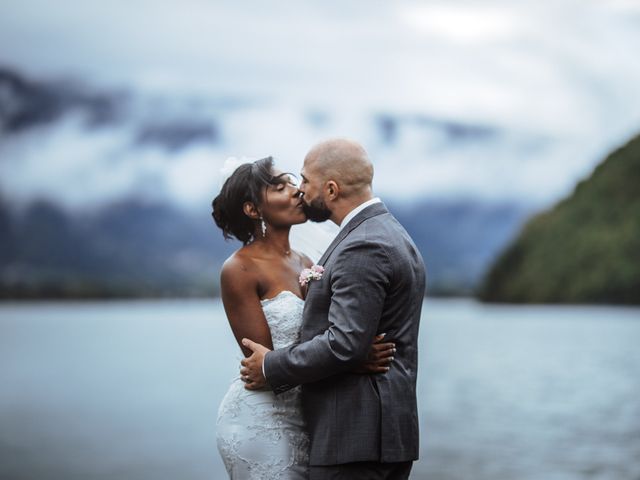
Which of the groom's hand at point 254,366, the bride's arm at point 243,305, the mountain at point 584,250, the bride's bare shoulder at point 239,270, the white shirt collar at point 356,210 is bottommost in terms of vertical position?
the groom's hand at point 254,366

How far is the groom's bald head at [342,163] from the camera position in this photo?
473cm

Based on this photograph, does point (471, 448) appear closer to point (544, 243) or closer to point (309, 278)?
point (309, 278)

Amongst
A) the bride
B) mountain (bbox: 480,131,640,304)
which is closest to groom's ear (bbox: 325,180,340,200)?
the bride

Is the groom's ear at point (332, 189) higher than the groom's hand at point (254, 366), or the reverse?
the groom's ear at point (332, 189)

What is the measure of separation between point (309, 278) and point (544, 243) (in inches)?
5152

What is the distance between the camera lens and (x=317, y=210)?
486 centimetres

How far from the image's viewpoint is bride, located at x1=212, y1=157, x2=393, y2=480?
5102 millimetres

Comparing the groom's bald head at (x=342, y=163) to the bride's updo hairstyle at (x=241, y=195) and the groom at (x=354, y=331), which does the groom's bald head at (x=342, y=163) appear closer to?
the groom at (x=354, y=331)

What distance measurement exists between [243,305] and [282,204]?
1.84 feet

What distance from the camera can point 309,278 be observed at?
15.6 ft

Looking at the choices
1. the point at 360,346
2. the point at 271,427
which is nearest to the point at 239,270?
the point at 271,427

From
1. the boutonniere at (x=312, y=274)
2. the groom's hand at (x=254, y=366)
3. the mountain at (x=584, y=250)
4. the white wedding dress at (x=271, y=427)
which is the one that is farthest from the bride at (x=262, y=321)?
the mountain at (x=584, y=250)

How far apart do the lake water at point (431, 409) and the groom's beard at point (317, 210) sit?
62.5 feet

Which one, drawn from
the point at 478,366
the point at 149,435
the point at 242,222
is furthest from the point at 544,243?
the point at 242,222
